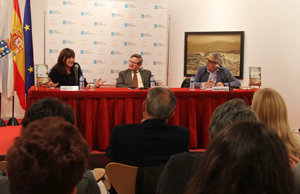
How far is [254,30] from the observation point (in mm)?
6566

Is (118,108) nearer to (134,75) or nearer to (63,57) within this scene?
(63,57)

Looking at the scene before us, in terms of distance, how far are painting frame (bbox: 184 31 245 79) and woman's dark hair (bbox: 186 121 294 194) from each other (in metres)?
5.91

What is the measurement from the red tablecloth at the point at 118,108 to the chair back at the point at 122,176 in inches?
76.7

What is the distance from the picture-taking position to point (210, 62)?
4.85m

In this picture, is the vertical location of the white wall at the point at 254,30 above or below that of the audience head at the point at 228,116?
above

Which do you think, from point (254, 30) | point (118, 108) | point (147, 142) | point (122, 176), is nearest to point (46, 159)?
point (122, 176)

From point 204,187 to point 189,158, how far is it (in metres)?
0.64

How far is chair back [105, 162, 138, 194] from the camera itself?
1.91 m

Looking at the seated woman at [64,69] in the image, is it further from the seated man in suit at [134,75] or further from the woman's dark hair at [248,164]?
the woman's dark hair at [248,164]

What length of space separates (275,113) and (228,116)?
70 cm

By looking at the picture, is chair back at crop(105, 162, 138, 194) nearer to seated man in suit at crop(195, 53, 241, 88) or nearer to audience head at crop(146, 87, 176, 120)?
audience head at crop(146, 87, 176, 120)

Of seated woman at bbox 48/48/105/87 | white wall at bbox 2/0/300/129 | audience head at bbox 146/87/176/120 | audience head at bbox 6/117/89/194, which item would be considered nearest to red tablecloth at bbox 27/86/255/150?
seated woman at bbox 48/48/105/87

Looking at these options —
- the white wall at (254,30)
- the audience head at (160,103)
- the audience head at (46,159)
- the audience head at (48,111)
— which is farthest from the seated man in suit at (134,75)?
the audience head at (46,159)

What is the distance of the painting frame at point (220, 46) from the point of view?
6.62 meters
